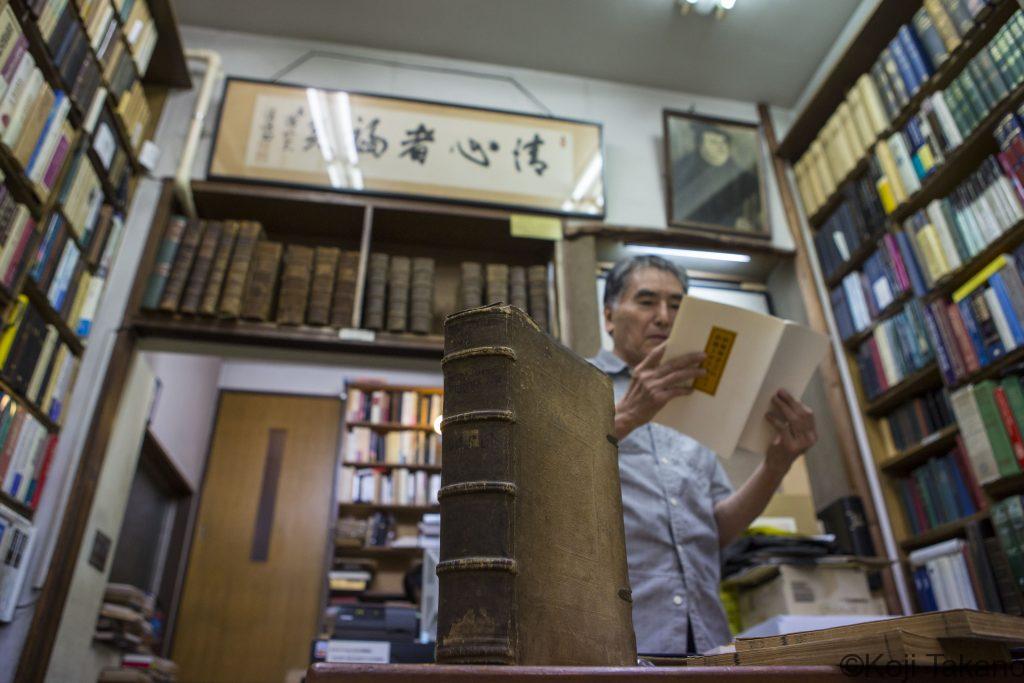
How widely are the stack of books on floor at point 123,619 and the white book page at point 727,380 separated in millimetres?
2106

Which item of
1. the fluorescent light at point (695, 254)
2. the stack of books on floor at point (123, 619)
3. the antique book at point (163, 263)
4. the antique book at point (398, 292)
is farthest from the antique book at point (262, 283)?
the fluorescent light at point (695, 254)

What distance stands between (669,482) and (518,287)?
1275 millimetres

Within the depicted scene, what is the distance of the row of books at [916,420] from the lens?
2256 millimetres

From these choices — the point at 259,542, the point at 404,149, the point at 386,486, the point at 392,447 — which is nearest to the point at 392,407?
the point at 392,447

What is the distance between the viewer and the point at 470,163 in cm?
291

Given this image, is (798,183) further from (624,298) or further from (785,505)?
(624,298)

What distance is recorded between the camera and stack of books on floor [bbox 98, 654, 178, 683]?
2.53 m

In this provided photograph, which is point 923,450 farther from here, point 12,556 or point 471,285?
point 12,556

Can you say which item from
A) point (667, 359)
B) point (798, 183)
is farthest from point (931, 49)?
point (667, 359)

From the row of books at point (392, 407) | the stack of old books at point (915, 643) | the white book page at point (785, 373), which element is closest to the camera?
the stack of old books at point (915, 643)

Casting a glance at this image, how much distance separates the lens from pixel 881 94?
8.40 ft

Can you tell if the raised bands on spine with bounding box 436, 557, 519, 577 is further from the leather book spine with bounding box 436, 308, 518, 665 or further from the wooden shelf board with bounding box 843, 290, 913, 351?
the wooden shelf board with bounding box 843, 290, 913, 351

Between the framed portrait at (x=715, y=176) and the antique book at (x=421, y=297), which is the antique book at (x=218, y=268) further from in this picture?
the framed portrait at (x=715, y=176)

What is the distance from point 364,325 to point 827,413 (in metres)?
1.69
